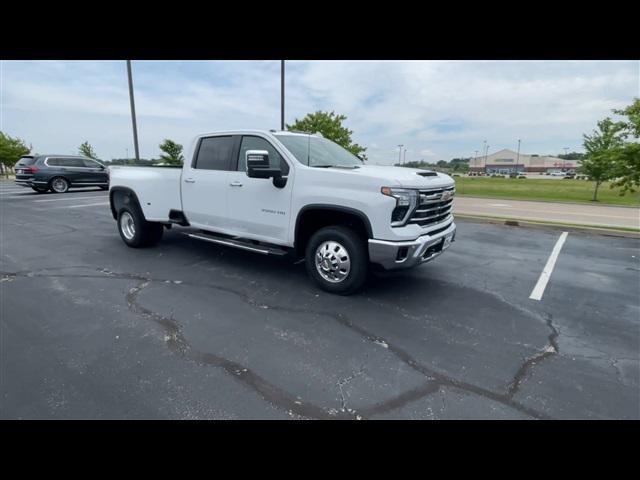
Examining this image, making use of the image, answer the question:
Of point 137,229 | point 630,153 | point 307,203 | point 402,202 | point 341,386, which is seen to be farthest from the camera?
point 630,153

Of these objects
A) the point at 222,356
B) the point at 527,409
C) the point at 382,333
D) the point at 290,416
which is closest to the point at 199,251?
the point at 222,356

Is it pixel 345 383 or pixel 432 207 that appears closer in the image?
pixel 345 383

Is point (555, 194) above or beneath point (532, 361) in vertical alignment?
above

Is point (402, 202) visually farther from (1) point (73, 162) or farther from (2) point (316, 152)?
(1) point (73, 162)

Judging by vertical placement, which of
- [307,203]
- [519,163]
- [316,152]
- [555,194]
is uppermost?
[519,163]

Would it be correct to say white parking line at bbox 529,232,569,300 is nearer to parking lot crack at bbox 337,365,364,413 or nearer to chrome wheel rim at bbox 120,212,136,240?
parking lot crack at bbox 337,365,364,413

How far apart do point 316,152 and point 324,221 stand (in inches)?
42.0

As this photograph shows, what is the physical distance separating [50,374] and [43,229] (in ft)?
24.3

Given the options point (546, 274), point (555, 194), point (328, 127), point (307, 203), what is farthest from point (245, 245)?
point (555, 194)

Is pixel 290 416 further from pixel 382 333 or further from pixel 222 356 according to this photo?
pixel 382 333

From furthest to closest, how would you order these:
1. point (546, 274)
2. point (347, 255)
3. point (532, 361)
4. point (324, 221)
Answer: point (546, 274) < point (324, 221) < point (347, 255) < point (532, 361)

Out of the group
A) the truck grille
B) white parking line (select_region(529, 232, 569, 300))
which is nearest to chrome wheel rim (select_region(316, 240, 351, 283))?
the truck grille

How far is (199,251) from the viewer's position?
6.29 metres

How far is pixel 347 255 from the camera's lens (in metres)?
4.07
